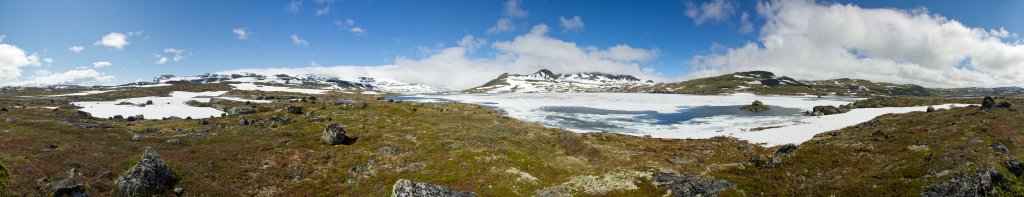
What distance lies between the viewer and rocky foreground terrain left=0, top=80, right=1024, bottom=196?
31.5 metres

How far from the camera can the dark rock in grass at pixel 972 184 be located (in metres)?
27.5

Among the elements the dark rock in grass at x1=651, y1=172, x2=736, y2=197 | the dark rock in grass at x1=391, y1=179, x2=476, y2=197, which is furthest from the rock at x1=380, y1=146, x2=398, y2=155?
the dark rock in grass at x1=651, y1=172, x2=736, y2=197

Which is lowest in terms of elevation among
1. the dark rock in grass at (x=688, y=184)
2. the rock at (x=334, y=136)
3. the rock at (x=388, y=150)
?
the dark rock in grass at (x=688, y=184)

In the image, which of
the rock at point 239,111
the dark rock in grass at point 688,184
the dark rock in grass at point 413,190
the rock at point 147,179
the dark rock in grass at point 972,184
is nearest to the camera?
the dark rock in grass at point 972,184

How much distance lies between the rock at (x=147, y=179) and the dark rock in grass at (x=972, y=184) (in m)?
52.3

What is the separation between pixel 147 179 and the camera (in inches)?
1251

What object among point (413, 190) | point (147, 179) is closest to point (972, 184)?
point (413, 190)

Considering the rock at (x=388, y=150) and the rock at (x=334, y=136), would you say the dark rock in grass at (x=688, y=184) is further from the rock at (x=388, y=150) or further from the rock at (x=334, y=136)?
the rock at (x=334, y=136)

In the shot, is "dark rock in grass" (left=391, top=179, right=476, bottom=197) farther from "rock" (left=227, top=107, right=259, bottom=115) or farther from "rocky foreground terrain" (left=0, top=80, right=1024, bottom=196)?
"rock" (left=227, top=107, right=259, bottom=115)

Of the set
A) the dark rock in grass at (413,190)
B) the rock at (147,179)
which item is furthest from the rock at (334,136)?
the dark rock in grass at (413,190)

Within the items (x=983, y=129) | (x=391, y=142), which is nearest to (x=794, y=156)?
(x=983, y=129)

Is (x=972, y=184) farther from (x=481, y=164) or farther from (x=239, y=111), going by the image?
(x=239, y=111)

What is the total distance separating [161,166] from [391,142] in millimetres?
25331

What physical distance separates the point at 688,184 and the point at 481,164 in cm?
1939
